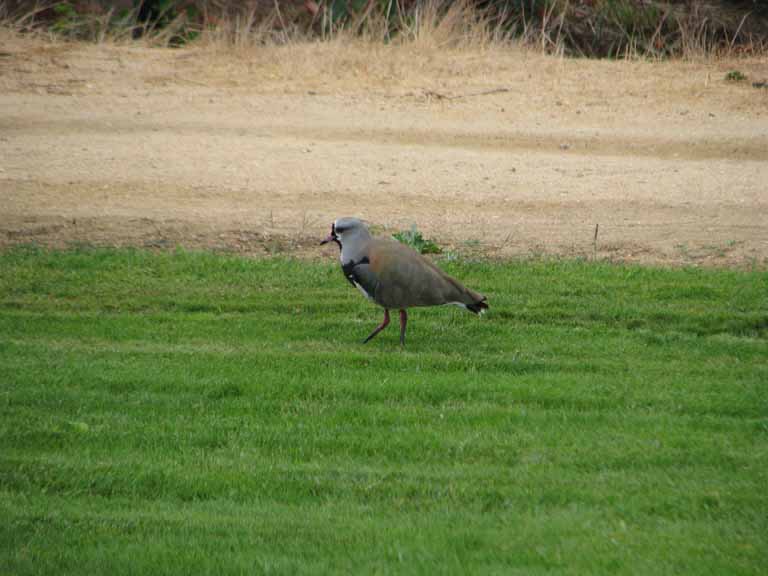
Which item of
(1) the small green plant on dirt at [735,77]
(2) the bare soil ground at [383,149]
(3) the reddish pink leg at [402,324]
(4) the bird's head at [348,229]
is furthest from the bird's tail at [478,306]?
(1) the small green plant on dirt at [735,77]

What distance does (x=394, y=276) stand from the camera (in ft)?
25.3

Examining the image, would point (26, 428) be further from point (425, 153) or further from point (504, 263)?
point (425, 153)

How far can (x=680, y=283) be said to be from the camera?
908 cm

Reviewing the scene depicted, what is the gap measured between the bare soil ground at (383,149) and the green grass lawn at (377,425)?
1323 millimetres

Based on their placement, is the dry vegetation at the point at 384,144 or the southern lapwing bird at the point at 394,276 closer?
the southern lapwing bird at the point at 394,276

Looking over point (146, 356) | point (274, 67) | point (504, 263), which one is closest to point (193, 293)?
point (146, 356)

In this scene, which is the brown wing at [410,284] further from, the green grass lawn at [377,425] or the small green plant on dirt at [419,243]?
the small green plant on dirt at [419,243]

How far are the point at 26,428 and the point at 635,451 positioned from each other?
3.14 meters

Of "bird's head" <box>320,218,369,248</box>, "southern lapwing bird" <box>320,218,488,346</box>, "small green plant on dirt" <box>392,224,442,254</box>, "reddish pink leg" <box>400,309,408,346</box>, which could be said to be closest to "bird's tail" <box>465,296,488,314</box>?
"southern lapwing bird" <box>320,218,488,346</box>

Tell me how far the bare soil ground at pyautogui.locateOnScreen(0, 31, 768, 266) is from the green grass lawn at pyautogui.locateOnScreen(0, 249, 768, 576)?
132 centimetres

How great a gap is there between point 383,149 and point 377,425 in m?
7.88

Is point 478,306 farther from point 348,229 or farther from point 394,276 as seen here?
point 348,229

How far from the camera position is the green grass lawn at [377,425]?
492cm

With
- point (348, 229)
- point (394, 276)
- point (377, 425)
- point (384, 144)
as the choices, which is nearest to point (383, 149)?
point (384, 144)
